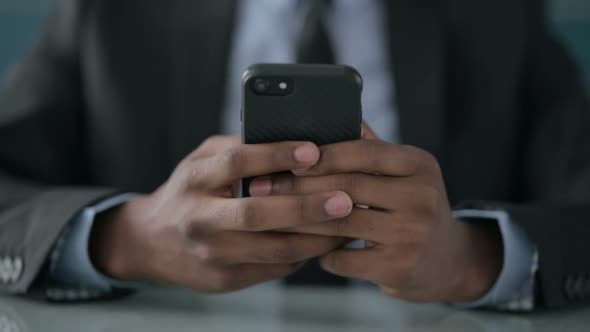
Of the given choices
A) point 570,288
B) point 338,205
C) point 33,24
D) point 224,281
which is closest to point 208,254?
point 224,281

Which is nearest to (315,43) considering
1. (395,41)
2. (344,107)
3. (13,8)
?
(395,41)

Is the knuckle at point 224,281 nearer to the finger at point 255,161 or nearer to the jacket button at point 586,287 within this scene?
the finger at point 255,161

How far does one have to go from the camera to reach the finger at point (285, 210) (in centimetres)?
52

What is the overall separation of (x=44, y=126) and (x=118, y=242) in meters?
0.39

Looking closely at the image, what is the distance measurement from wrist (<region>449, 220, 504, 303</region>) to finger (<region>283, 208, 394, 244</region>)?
4.7 inches

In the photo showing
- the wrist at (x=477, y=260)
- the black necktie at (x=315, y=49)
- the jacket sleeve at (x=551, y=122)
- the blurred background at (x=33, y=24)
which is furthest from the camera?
the blurred background at (x=33, y=24)

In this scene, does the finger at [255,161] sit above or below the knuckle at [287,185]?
above

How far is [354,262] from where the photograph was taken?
57 cm

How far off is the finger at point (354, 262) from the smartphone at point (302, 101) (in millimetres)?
111

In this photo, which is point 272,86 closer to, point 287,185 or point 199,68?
point 287,185

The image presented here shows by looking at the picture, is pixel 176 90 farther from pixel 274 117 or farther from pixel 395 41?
pixel 274 117

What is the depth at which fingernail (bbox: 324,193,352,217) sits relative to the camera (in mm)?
520

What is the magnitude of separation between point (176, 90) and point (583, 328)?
25.8 inches

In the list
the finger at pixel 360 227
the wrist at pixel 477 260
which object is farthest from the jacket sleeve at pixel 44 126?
the wrist at pixel 477 260
